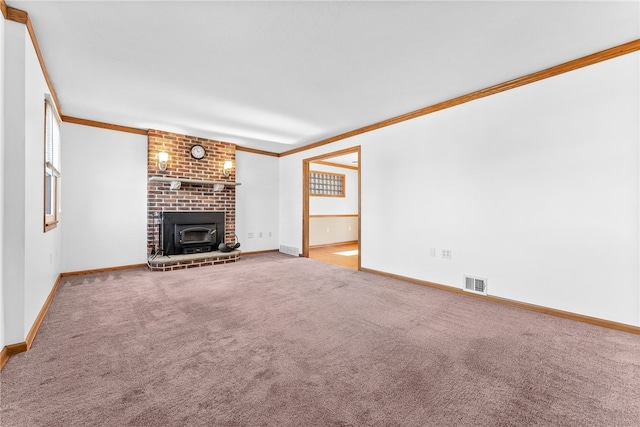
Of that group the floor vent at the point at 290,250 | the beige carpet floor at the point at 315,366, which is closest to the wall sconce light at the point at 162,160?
the beige carpet floor at the point at 315,366

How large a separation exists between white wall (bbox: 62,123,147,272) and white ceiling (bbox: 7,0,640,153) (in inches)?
35.5

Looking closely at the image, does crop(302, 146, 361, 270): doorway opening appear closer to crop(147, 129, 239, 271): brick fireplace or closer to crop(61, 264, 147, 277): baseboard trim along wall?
crop(147, 129, 239, 271): brick fireplace

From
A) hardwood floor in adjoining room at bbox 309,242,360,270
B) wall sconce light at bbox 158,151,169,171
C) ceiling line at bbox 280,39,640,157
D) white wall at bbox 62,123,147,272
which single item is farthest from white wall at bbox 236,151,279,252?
ceiling line at bbox 280,39,640,157

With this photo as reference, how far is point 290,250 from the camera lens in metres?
6.48

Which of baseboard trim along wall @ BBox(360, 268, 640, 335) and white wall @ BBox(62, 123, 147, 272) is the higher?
white wall @ BBox(62, 123, 147, 272)

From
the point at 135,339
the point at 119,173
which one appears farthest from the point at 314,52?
the point at 119,173

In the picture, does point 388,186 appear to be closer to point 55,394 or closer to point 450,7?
point 450,7

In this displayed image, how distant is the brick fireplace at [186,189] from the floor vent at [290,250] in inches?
50.4

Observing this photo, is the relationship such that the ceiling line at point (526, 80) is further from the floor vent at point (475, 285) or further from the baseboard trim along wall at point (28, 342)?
the baseboard trim along wall at point (28, 342)

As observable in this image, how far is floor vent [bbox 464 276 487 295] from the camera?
3.31 meters

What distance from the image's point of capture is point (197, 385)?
65.6 inches

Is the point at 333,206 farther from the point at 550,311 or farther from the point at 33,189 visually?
the point at 33,189

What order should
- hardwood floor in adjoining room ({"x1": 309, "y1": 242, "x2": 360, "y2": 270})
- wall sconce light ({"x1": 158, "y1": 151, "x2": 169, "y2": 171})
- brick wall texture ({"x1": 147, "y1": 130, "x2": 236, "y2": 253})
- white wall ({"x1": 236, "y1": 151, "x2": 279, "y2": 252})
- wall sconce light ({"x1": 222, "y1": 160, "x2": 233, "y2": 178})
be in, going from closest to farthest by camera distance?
wall sconce light ({"x1": 158, "y1": 151, "x2": 169, "y2": 171}) → brick wall texture ({"x1": 147, "y1": 130, "x2": 236, "y2": 253}) → hardwood floor in adjoining room ({"x1": 309, "y1": 242, "x2": 360, "y2": 270}) → wall sconce light ({"x1": 222, "y1": 160, "x2": 233, "y2": 178}) → white wall ({"x1": 236, "y1": 151, "x2": 279, "y2": 252})

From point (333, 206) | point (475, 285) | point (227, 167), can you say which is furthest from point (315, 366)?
point (333, 206)
